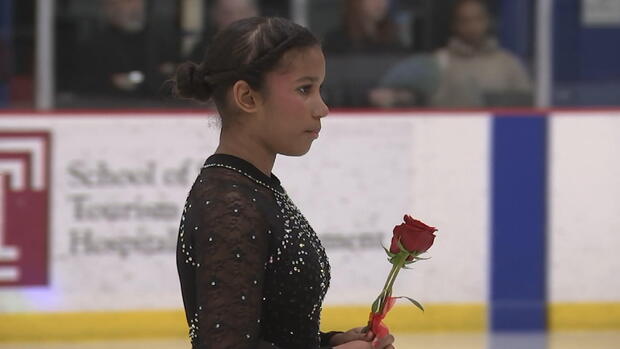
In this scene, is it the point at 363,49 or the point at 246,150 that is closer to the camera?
A: the point at 246,150

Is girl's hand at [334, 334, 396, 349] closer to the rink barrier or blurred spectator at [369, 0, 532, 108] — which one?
Answer: the rink barrier

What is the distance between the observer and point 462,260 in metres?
7.53

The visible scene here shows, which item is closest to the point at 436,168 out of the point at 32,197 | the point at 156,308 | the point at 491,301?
the point at 491,301

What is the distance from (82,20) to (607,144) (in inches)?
118

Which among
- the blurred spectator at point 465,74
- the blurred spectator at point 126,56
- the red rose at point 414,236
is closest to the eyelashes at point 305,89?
the red rose at point 414,236

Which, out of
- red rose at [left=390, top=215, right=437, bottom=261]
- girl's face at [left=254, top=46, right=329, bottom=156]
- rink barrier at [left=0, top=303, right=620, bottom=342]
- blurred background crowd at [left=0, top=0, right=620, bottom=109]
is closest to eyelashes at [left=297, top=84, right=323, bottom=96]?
girl's face at [left=254, top=46, right=329, bottom=156]

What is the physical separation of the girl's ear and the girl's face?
0.01m

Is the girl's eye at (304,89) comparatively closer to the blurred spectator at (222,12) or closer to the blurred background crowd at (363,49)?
the blurred background crowd at (363,49)

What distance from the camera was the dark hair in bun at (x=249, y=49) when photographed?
1.94 m

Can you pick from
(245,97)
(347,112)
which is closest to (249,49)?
(245,97)

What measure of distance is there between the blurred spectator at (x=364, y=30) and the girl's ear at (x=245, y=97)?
5896 millimetres

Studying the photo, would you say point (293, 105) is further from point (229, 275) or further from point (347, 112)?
point (347, 112)

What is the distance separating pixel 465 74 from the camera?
8.02 m

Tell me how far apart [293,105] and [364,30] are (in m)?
5.98
